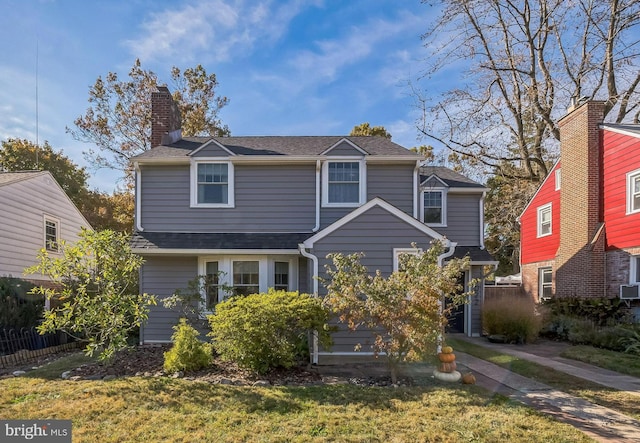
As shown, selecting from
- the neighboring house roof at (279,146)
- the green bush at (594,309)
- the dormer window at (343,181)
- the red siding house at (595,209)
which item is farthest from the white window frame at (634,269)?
the dormer window at (343,181)

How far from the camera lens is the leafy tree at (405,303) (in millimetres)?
6355

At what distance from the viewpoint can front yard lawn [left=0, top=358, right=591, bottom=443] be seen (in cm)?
454

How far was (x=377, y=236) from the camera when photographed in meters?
8.28

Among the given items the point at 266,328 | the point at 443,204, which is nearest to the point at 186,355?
the point at 266,328

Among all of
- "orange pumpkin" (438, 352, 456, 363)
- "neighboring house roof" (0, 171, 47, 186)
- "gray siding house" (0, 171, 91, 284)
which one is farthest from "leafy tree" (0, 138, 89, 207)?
"orange pumpkin" (438, 352, 456, 363)

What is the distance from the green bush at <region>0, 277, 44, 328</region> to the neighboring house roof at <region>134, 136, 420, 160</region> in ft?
16.5

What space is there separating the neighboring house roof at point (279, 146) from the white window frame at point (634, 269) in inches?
308

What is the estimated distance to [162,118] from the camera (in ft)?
39.6

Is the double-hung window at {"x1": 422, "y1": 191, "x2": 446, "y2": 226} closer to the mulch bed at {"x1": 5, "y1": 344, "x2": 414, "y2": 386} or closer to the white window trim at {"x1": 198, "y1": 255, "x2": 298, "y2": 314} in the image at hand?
the white window trim at {"x1": 198, "y1": 255, "x2": 298, "y2": 314}

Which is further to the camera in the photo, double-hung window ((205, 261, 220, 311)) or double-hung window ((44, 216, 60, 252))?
double-hung window ((44, 216, 60, 252))

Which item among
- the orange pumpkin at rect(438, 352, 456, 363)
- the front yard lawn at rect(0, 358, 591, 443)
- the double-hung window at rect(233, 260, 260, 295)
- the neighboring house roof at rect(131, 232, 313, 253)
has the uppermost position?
the neighboring house roof at rect(131, 232, 313, 253)

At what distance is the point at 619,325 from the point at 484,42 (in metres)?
13.7

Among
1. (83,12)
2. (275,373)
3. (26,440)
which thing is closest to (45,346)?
(26,440)

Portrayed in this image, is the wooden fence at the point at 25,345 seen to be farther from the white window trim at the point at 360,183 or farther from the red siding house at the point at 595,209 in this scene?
the red siding house at the point at 595,209
